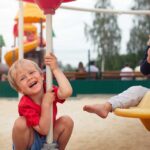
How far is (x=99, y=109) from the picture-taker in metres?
1.76

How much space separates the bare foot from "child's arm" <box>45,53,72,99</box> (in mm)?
212

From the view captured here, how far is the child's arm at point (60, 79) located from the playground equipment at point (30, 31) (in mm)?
7101

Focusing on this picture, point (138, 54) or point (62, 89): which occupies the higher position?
point (62, 89)

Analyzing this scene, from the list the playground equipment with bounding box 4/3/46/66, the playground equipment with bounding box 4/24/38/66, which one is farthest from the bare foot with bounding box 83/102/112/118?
the playground equipment with bounding box 4/24/38/66

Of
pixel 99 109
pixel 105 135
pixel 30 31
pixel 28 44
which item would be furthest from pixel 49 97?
pixel 30 31

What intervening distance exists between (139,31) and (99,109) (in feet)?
58.3

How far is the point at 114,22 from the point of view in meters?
20.4

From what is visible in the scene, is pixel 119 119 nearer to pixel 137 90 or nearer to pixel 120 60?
pixel 137 90

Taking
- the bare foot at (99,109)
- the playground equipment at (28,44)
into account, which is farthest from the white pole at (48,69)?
the playground equipment at (28,44)

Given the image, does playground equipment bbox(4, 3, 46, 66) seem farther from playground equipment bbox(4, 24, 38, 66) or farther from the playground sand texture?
the playground sand texture

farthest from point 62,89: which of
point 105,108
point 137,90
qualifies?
point 137,90

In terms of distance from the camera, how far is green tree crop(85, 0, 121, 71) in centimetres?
1952

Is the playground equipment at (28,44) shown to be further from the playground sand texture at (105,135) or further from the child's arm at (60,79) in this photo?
the child's arm at (60,79)

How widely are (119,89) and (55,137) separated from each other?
19.1ft
